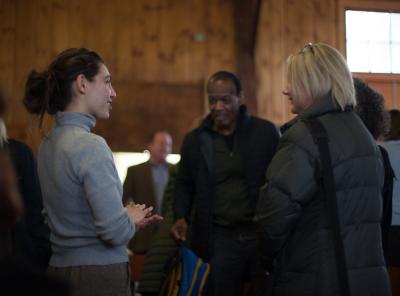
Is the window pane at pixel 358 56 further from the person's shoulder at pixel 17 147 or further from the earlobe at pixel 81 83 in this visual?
the earlobe at pixel 81 83

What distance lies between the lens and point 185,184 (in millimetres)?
3637

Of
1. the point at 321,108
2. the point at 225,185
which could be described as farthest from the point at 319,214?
the point at 225,185

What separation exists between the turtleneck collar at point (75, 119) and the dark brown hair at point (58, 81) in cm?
3

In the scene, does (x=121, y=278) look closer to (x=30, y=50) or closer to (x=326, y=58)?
(x=326, y=58)

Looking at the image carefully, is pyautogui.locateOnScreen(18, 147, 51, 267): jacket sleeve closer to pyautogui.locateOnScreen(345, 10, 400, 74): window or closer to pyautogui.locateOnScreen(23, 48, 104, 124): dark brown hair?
pyautogui.locateOnScreen(23, 48, 104, 124): dark brown hair

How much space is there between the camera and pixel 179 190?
3.63 m

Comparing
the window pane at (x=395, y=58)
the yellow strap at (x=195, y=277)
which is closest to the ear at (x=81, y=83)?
the yellow strap at (x=195, y=277)

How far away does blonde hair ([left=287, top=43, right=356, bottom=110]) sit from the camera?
7.55 feet

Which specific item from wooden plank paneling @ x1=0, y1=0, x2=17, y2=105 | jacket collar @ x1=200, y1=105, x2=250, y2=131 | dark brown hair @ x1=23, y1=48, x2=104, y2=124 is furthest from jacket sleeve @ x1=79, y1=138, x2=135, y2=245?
wooden plank paneling @ x1=0, y1=0, x2=17, y2=105

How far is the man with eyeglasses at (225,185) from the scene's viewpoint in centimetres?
328

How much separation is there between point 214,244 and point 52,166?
1.47 m

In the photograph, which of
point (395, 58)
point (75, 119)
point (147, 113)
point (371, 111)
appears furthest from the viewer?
point (147, 113)

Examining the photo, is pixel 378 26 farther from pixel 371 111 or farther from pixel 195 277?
pixel 195 277

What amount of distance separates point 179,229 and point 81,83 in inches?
62.4
